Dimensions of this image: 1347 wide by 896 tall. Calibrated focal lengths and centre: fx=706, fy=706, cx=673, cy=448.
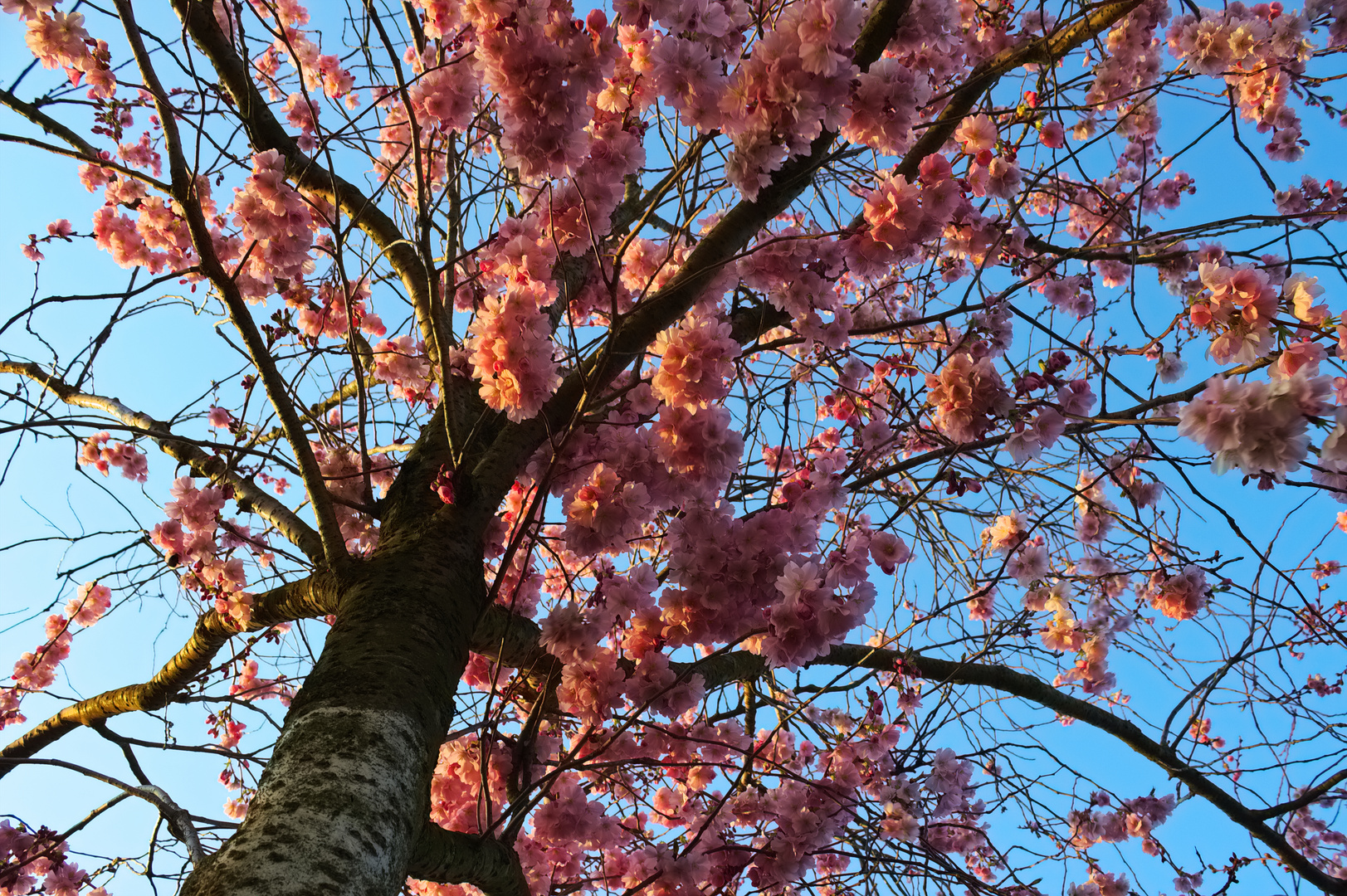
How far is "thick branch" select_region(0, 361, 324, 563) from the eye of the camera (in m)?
2.61

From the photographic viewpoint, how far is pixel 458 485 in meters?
2.11

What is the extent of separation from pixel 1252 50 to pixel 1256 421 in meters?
2.82

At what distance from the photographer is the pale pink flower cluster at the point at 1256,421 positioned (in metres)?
1.25

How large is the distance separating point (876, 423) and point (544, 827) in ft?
6.83

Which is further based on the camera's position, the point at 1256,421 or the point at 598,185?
the point at 598,185

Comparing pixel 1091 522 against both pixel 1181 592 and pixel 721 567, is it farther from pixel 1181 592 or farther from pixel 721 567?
pixel 721 567

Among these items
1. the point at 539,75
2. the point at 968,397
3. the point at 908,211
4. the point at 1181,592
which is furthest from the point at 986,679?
the point at 539,75

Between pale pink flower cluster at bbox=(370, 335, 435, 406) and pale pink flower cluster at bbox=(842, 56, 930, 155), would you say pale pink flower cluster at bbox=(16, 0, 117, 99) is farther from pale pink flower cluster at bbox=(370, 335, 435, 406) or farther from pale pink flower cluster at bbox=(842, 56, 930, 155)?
pale pink flower cluster at bbox=(842, 56, 930, 155)

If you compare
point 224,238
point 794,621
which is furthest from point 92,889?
point 794,621

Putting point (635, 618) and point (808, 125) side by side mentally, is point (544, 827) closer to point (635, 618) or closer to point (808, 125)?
point (635, 618)

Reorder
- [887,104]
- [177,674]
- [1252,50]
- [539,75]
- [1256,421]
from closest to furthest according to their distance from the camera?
1. [1256,421]
2. [539,75]
3. [887,104]
4. [177,674]
5. [1252,50]

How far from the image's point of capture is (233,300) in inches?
75.3

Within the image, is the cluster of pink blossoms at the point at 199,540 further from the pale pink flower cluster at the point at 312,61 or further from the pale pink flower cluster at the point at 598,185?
the pale pink flower cluster at the point at 312,61

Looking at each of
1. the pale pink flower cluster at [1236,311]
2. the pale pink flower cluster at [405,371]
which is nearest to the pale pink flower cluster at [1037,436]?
the pale pink flower cluster at [1236,311]
